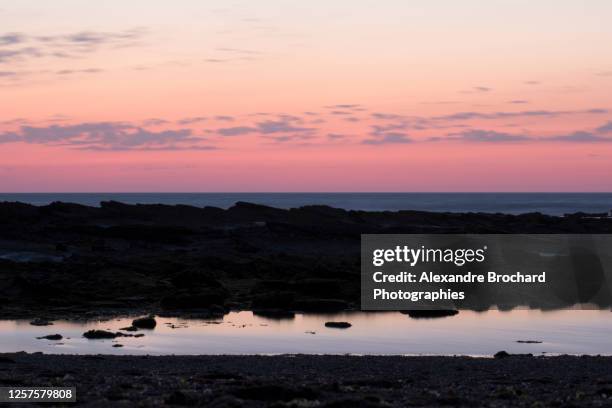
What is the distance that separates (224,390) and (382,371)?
312 inches

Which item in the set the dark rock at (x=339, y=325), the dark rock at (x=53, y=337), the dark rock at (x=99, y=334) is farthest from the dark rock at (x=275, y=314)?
the dark rock at (x=53, y=337)

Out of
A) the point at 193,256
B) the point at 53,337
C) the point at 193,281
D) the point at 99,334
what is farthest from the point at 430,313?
the point at 193,256

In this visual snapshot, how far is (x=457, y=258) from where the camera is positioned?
79.2m

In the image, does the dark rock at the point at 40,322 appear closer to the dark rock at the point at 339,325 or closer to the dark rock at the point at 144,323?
the dark rock at the point at 144,323

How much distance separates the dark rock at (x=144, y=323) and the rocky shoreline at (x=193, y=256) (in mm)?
4887

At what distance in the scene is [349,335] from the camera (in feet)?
149

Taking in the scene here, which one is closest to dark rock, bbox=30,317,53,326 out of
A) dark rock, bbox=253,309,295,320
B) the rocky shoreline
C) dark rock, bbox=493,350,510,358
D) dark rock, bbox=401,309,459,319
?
the rocky shoreline

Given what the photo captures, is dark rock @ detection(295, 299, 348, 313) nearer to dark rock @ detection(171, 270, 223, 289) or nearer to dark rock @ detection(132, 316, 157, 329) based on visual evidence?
dark rock @ detection(171, 270, 223, 289)

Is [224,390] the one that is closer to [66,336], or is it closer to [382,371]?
[382,371]

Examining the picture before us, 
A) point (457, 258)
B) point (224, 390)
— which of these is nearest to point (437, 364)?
point (224, 390)

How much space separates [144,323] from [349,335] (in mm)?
10948

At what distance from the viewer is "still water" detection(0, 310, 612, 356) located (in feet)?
133

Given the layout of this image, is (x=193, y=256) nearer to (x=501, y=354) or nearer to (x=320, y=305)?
(x=320, y=305)

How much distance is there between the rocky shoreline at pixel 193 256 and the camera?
56000 millimetres
